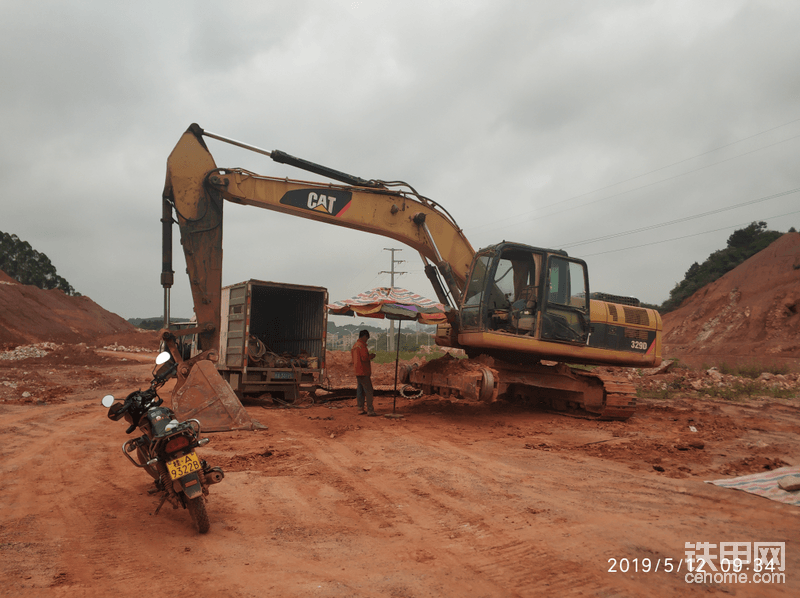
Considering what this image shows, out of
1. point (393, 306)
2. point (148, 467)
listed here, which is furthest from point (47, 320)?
point (148, 467)

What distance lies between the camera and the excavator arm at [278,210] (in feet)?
29.5

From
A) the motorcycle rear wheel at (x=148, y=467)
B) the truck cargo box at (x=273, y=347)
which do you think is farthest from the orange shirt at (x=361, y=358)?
the motorcycle rear wheel at (x=148, y=467)

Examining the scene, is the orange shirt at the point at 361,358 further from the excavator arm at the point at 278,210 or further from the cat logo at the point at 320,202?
the cat logo at the point at 320,202

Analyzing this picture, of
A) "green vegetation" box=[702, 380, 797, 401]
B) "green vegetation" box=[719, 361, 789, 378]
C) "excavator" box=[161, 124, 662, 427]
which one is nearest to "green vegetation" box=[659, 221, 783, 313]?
"green vegetation" box=[719, 361, 789, 378]

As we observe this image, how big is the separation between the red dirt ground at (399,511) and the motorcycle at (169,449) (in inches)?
9.8

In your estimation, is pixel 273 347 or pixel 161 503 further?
pixel 273 347

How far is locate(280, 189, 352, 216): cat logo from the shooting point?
10148 millimetres

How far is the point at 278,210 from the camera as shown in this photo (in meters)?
10.2

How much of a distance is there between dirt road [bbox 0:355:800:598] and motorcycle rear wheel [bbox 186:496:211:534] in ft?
0.30

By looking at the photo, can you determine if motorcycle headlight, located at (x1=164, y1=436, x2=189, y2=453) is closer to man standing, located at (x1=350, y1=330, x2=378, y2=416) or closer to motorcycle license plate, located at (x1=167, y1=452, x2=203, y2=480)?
motorcycle license plate, located at (x1=167, y1=452, x2=203, y2=480)

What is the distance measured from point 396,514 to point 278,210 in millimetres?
6726

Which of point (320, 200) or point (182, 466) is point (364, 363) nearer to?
point (320, 200)

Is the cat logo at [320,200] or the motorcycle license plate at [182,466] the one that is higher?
the cat logo at [320,200]

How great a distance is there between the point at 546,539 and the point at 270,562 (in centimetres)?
205
